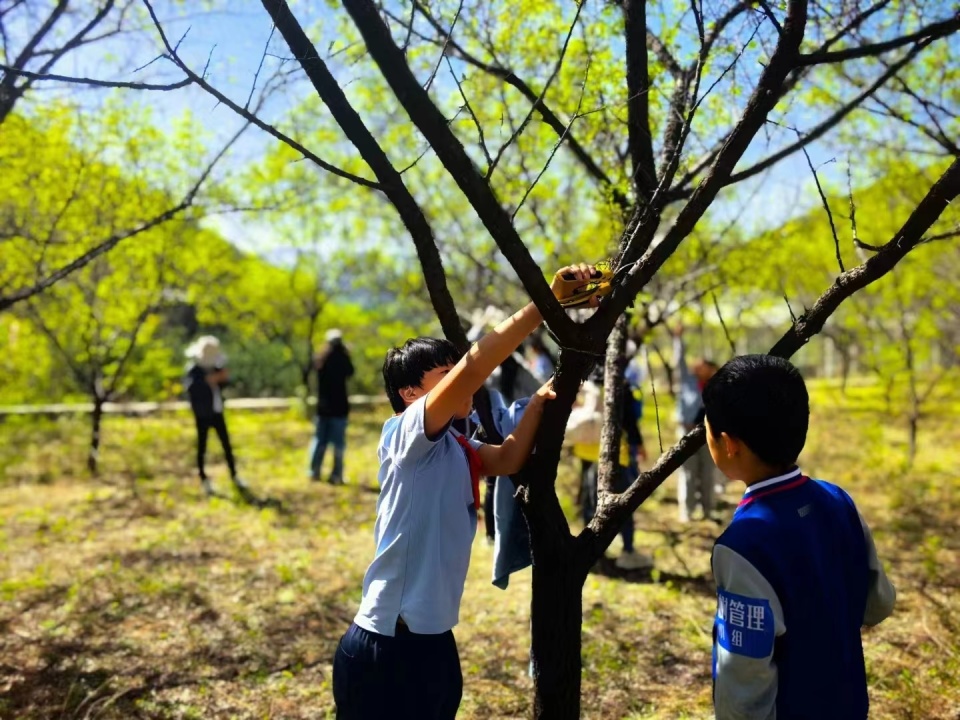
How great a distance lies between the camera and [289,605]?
4359 millimetres

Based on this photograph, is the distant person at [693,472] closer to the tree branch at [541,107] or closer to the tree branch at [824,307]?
the tree branch at [541,107]

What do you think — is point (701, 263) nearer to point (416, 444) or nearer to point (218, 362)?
point (218, 362)

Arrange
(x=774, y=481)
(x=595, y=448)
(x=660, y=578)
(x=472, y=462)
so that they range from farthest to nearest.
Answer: (x=595, y=448) → (x=660, y=578) → (x=472, y=462) → (x=774, y=481)

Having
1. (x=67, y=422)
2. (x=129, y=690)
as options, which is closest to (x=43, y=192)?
(x=129, y=690)

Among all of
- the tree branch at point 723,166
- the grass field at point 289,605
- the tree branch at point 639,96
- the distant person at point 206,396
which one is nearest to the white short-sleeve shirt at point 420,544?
the tree branch at point 723,166

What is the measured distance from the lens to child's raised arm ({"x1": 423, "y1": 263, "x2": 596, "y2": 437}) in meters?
1.50

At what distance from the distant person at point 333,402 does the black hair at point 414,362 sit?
5831 millimetres

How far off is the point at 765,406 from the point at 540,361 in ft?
13.8

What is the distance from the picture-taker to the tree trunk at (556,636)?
2.09 metres

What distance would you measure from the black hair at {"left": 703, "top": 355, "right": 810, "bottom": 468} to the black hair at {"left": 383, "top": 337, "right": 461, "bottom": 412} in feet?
2.27

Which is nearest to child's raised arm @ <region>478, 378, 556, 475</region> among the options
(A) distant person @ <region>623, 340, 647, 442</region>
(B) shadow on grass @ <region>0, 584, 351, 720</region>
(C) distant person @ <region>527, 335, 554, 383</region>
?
(B) shadow on grass @ <region>0, 584, 351, 720</region>

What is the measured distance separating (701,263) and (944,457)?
4.78 m

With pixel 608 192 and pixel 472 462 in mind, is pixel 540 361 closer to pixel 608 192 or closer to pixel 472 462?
pixel 608 192

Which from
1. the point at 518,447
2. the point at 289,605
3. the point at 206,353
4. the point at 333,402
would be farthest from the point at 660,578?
the point at 206,353
